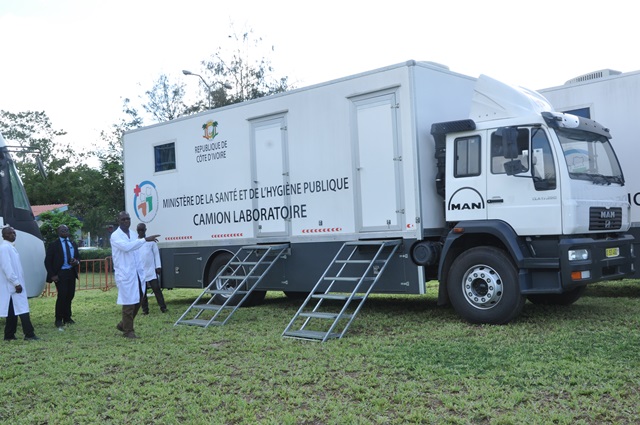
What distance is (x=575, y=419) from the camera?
16.0 ft

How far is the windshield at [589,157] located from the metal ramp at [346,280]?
2.44 metres

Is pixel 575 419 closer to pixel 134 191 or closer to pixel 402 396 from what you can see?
pixel 402 396

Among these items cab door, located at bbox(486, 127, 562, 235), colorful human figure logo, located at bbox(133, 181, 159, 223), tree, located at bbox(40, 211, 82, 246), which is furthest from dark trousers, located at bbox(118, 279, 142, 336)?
tree, located at bbox(40, 211, 82, 246)

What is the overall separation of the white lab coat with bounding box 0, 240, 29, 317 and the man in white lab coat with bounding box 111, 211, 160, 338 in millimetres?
1436

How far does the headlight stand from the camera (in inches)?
310

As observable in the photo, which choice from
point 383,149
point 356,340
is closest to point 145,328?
point 356,340

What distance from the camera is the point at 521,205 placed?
8.19m

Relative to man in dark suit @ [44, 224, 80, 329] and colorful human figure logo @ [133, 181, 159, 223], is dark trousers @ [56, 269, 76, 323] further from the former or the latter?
colorful human figure logo @ [133, 181, 159, 223]

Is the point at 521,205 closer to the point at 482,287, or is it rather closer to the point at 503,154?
the point at 503,154

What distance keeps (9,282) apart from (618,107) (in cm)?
956

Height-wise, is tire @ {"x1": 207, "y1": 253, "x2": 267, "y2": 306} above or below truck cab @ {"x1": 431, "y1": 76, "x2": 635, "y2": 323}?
below

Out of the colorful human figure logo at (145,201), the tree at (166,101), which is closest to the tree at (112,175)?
the tree at (166,101)

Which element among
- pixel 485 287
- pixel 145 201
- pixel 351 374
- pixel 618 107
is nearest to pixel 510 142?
pixel 485 287

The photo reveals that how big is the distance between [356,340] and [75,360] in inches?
129
